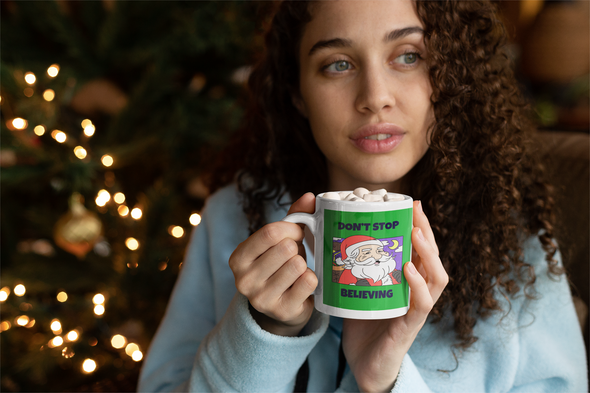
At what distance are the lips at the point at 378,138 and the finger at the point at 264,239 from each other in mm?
287

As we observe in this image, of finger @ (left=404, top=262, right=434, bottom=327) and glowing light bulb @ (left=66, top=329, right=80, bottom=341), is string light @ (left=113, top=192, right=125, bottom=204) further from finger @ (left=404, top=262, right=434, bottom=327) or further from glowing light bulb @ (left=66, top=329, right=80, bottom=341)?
finger @ (left=404, top=262, right=434, bottom=327)

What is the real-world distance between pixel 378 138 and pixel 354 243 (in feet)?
1.06

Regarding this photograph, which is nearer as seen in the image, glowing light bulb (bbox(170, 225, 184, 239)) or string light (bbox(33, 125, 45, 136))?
string light (bbox(33, 125, 45, 136))

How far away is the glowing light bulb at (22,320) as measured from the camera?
1428 millimetres

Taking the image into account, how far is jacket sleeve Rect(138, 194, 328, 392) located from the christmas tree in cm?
26

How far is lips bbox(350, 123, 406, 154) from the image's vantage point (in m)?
0.85

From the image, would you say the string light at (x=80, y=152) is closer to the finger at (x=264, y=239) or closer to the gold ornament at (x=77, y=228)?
the gold ornament at (x=77, y=228)

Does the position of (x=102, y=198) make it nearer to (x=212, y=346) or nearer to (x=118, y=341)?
(x=118, y=341)

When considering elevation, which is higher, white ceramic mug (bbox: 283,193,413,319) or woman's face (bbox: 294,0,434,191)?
woman's face (bbox: 294,0,434,191)

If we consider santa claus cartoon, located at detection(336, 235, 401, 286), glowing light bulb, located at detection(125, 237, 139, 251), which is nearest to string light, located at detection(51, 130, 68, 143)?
glowing light bulb, located at detection(125, 237, 139, 251)

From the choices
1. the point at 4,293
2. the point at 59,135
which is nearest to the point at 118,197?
the point at 59,135

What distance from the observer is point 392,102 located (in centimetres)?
83

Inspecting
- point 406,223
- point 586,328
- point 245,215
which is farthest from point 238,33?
point 586,328

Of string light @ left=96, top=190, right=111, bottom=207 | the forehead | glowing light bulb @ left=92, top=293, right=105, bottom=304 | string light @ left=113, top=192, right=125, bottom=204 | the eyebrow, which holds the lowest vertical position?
glowing light bulb @ left=92, top=293, right=105, bottom=304
